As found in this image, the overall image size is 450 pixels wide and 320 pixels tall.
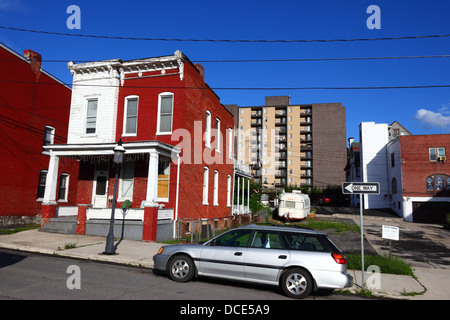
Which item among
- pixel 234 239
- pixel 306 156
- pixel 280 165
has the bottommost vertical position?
pixel 234 239

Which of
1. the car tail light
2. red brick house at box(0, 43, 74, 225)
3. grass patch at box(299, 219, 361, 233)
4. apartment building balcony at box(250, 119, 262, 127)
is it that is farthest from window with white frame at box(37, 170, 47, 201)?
apartment building balcony at box(250, 119, 262, 127)

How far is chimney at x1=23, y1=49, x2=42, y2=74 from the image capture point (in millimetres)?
23219

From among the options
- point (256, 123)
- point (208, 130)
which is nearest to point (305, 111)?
point (256, 123)

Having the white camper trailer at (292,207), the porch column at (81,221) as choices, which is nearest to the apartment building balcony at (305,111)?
the white camper trailer at (292,207)

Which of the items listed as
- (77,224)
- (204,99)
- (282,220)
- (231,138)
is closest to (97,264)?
(77,224)

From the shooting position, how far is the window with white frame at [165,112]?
57.2 ft

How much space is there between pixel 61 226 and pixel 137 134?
610cm

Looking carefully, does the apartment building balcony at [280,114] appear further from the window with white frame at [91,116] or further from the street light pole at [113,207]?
the street light pole at [113,207]

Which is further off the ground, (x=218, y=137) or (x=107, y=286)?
(x=218, y=137)

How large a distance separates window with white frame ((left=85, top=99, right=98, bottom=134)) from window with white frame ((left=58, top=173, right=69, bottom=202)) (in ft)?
29.4

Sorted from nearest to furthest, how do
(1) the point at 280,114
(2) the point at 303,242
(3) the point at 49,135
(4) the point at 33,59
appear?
(2) the point at 303,242 < (4) the point at 33,59 < (3) the point at 49,135 < (1) the point at 280,114

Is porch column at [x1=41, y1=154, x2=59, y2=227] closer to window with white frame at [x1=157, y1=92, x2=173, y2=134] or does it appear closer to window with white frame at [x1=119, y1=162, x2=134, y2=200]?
window with white frame at [x1=119, y1=162, x2=134, y2=200]

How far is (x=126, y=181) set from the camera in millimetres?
17703

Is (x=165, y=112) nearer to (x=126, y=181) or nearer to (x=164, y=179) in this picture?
(x=164, y=179)
